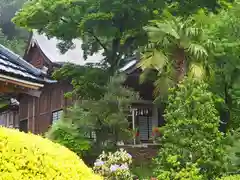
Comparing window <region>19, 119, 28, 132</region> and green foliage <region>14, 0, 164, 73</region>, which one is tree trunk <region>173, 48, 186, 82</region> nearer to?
green foliage <region>14, 0, 164, 73</region>

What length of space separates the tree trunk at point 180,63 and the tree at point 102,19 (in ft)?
11.8

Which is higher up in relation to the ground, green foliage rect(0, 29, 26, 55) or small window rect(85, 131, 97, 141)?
green foliage rect(0, 29, 26, 55)

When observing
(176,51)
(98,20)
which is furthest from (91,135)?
(176,51)

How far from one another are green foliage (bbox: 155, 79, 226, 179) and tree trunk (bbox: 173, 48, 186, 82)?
1234 millimetres

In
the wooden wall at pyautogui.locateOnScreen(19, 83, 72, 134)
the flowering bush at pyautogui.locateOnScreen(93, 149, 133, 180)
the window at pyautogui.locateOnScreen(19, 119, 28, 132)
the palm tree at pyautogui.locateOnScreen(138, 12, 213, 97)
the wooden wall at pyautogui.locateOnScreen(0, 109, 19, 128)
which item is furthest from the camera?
the wooden wall at pyautogui.locateOnScreen(0, 109, 19, 128)

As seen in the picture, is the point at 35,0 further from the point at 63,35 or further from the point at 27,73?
the point at 27,73

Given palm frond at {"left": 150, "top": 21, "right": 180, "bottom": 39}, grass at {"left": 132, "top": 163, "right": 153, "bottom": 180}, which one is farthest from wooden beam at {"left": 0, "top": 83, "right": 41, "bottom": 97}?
grass at {"left": 132, "top": 163, "right": 153, "bottom": 180}

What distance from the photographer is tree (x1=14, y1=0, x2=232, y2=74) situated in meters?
17.3

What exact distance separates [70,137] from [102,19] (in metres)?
4.81

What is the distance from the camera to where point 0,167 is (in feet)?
12.2

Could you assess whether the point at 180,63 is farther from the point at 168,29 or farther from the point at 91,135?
the point at 91,135

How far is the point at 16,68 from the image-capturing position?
7109 millimetres

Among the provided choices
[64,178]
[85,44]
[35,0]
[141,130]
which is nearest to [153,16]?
[85,44]

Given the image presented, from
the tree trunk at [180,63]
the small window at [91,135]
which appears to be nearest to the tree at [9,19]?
the small window at [91,135]
